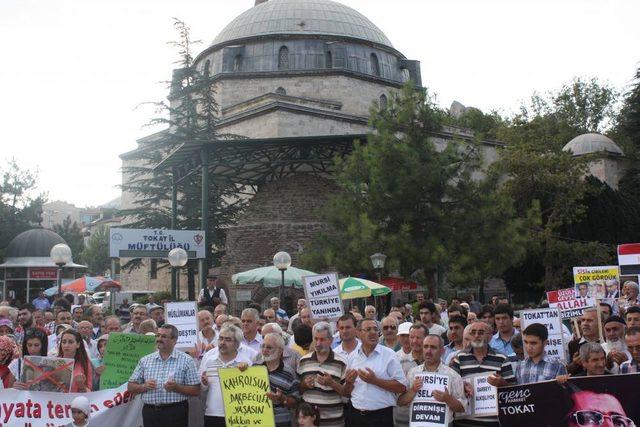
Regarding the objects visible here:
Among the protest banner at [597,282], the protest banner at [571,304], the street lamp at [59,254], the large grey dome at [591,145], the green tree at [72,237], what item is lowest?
the protest banner at [571,304]

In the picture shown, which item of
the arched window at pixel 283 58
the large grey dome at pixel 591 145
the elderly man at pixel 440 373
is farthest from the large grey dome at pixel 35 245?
the elderly man at pixel 440 373

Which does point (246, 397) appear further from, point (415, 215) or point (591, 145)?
point (591, 145)

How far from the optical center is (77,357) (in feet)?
24.1

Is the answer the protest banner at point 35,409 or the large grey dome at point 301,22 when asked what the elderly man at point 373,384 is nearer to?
the protest banner at point 35,409

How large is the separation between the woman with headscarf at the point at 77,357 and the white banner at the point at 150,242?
1435 cm

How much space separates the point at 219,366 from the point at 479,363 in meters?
2.25

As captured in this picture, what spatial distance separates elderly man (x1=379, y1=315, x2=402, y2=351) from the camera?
8.06 m

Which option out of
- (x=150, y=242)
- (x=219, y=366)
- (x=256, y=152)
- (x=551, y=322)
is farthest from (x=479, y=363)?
(x=256, y=152)

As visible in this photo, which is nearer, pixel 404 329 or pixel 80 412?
pixel 80 412

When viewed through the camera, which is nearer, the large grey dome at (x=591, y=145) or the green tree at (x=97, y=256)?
the large grey dome at (x=591, y=145)

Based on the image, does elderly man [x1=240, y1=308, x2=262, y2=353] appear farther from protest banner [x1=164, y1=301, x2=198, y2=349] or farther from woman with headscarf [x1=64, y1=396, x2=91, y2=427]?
woman with headscarf [x1=64, y1=396, x2=91, y2=427]

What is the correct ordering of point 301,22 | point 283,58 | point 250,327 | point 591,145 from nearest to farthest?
1. point 250,327
2. point 283,58
3. point 301,22
4. point 591,145

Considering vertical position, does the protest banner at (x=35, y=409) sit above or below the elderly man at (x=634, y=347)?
below

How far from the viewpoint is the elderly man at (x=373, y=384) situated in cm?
638
